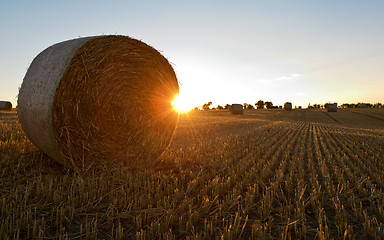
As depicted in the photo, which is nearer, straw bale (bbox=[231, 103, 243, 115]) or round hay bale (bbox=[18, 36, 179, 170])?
round hay bale (bbox=[18, 36, 179, 170])

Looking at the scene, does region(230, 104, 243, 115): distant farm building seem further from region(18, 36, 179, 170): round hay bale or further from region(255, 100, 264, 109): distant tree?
region(255, 100, 264, 109): distant tree

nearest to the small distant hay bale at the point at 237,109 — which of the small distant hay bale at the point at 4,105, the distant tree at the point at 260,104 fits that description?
the small distant hay bale at the point at 4,105

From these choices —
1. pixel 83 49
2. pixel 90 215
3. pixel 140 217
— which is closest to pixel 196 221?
pixel 140 217

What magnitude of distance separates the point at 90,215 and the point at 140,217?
67 cm

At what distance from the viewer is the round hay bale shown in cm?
330

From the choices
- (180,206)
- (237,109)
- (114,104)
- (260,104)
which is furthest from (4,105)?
(260,104)

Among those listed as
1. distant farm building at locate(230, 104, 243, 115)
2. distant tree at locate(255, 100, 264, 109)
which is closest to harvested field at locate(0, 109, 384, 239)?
distant farm building at locate(230, 104, 243, 115)

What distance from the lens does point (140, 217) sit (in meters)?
2.17

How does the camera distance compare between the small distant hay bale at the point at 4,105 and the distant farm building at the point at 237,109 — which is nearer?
the small distant hay bale at the point at 4,105

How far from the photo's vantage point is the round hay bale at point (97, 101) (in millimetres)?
3301

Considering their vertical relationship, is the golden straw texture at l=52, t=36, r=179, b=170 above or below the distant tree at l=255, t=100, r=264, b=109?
below

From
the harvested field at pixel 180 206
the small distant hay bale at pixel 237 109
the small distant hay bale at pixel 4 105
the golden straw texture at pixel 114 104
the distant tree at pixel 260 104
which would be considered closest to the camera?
the harvested field at pixel 180 206

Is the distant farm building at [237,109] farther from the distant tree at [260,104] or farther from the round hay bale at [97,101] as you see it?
the distant tree at [260,104]

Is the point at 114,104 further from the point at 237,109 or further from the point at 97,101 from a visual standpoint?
the point at 237,109
